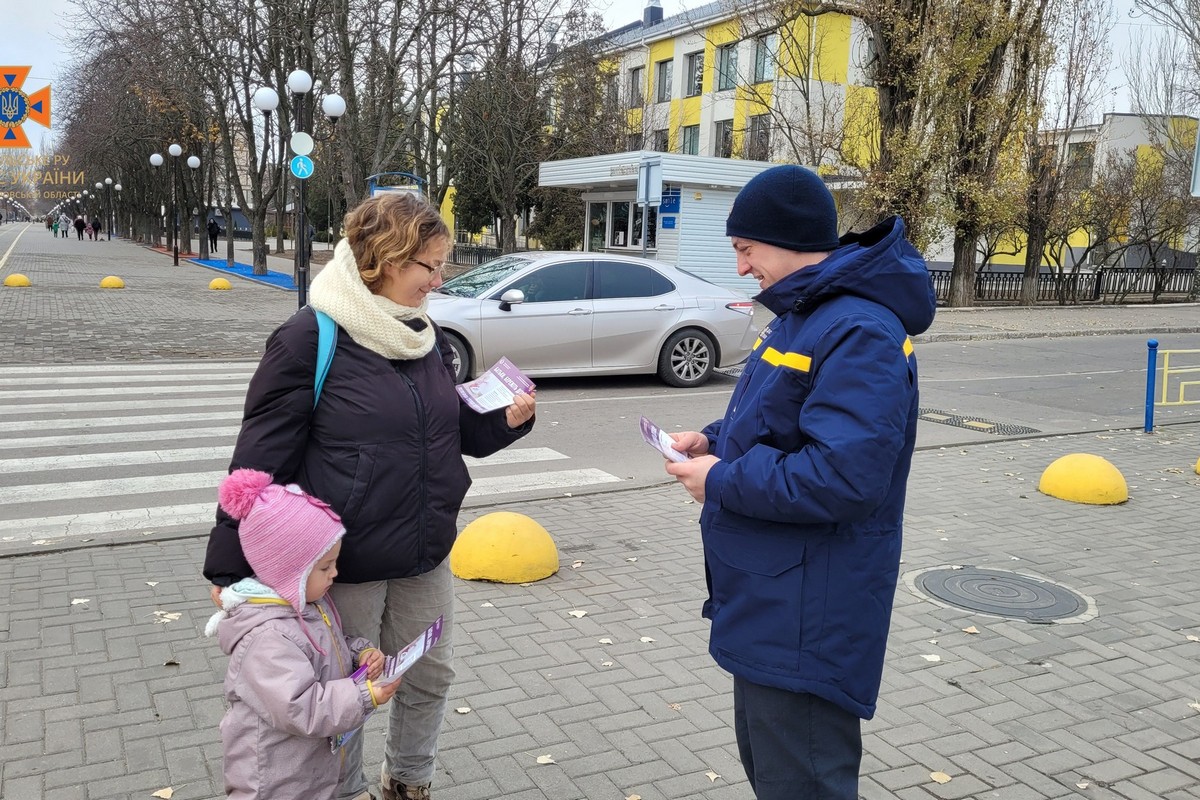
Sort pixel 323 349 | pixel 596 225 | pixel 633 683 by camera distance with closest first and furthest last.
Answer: pixel 323 349 < pixel 633 683 < pixel 596 225

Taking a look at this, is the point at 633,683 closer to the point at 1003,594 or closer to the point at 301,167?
the point at 1003,594

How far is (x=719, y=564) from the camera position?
91.8 inches

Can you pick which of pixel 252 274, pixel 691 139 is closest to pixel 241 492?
pixel 252 274

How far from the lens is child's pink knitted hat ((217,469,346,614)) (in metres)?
2.38

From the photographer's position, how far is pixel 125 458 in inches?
315

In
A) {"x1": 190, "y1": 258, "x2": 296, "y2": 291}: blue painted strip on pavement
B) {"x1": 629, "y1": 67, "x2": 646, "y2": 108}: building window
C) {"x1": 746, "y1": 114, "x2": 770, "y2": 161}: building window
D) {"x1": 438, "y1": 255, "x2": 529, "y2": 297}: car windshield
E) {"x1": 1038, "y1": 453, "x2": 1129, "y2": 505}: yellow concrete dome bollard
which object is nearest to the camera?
{"x1": 1038, "y1": 453, "x2": 1129, "y2": 505}: yellow concrete dome bollard

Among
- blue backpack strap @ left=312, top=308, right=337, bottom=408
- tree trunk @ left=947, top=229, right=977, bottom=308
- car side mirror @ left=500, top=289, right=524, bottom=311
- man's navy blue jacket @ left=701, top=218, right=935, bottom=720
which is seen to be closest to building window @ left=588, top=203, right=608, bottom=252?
tree trunk @ left=947, top=229, right=977, bottom=308

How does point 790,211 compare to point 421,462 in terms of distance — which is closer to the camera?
point 790,211

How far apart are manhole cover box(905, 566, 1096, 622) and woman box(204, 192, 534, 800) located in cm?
343

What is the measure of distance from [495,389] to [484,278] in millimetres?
8990

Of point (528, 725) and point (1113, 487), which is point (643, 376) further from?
point (528, 725)

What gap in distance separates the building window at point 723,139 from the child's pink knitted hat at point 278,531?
39.2 meters

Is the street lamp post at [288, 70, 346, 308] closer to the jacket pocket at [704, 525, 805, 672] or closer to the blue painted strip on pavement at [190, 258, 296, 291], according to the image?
the blue painted strip on pavement at [190, 258, 296, 291]

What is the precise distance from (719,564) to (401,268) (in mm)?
1131
